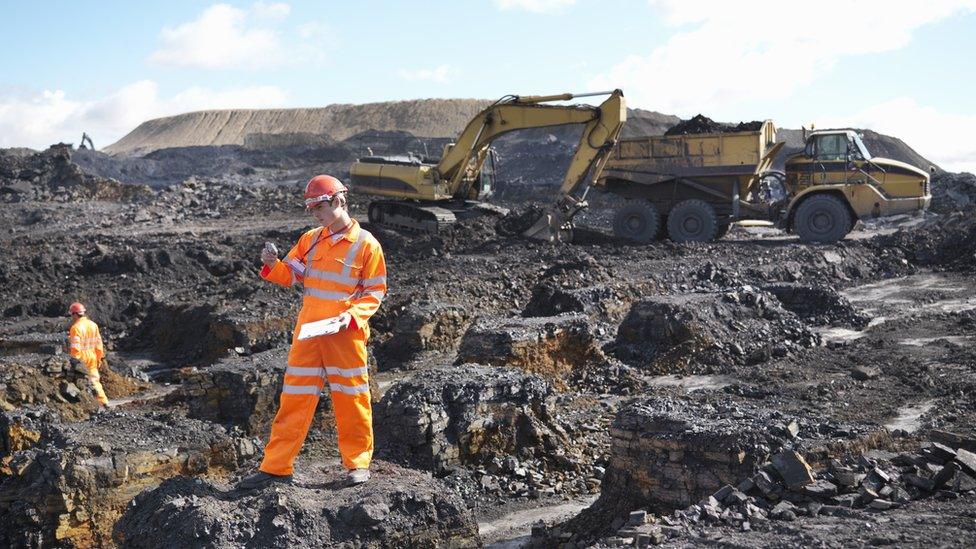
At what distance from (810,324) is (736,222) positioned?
7.68 meters

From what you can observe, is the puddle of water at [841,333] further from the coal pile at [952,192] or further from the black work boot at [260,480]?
the coal pile at [952,192]

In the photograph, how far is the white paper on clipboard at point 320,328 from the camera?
5531mm

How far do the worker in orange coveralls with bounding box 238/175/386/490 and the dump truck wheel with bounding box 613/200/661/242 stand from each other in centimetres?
1622

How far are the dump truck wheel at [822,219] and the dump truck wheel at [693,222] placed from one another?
1703 mm

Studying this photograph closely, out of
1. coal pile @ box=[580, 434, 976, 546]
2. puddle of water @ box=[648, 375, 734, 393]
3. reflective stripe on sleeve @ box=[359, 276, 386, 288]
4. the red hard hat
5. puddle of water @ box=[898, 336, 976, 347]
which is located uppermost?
the red hard hat

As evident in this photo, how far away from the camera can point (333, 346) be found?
577cm

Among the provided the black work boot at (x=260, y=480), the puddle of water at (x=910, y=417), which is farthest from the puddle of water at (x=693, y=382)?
the black work boot at (x=260, y=480)

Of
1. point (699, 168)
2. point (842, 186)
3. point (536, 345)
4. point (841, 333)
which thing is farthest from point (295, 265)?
point (842, 186)

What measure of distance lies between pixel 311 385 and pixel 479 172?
16713mm

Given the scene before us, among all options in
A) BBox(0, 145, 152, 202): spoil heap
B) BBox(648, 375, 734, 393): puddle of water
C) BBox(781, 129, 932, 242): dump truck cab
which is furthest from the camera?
BBox(0, 145, 152, 202): spoil heap

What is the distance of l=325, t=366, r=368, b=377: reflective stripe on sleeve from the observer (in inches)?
227

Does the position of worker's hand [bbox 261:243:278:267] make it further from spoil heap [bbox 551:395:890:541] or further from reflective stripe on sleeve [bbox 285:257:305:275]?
spoil heap [bbox 551:395:890:541]

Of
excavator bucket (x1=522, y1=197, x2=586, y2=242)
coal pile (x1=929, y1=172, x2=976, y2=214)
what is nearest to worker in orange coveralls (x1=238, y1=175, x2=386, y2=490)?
excavator bucket (x1=522, y1=197, x2=586, y2=242)

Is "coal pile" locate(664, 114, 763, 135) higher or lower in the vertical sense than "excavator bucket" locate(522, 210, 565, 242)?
higher
